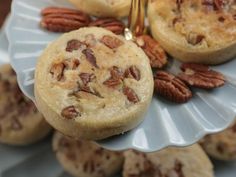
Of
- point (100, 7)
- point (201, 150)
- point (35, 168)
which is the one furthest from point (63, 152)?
point (100, 7)

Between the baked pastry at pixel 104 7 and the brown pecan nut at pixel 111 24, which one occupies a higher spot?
the baked pastry at pixel 104 7

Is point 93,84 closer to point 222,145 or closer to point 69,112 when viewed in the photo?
point 69,112

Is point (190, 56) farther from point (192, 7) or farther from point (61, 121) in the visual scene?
point (61, 121)

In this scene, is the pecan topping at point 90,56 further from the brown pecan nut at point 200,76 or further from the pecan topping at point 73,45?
the brown pecan nut at point 200,76

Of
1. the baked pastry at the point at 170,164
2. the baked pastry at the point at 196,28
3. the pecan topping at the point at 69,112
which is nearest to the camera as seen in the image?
the pecan topping at the point at 69,112

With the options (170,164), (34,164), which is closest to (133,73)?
(170,164)

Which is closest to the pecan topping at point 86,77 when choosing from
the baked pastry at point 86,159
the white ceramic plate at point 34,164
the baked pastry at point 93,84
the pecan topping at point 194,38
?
the baked pastry at point 93,84

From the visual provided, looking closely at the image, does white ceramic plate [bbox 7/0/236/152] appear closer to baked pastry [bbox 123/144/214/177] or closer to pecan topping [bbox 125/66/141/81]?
pecan topping [bbox 125/66/141/81]
